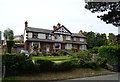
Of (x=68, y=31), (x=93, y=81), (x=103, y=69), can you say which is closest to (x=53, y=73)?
(x=93, y=81)

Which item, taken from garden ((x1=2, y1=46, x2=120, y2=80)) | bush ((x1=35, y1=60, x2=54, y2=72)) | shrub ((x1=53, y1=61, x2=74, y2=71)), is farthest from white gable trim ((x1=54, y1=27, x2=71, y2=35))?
bush ((x1=35, y1=60, x2=54, y2=72))

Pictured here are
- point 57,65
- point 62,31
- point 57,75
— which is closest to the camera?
point 57,75

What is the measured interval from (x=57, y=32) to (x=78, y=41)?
8.49 meters

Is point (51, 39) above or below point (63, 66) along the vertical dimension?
above

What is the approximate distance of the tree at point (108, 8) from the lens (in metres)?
12.7

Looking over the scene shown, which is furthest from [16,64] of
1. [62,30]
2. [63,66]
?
[62,30]

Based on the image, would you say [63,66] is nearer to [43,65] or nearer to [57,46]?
[43,65]

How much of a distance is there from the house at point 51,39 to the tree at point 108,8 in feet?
71.6

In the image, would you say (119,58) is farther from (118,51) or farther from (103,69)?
(103,69)

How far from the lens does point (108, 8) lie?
13.2 m

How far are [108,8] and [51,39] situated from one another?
975 inches

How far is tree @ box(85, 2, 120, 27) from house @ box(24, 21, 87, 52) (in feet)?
71.6

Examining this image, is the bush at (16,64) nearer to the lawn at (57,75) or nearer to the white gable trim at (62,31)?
the lawn at (57,75)

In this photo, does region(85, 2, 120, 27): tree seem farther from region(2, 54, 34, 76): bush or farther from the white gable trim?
the white gable trim
